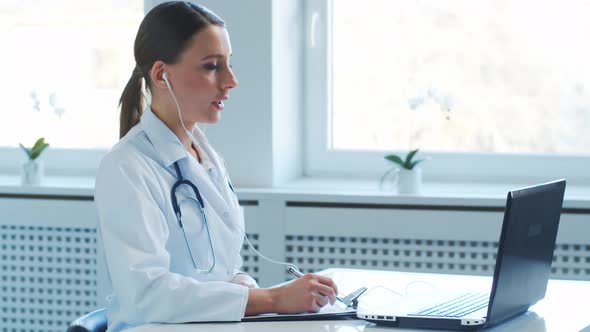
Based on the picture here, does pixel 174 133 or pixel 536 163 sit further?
pixel 536 163

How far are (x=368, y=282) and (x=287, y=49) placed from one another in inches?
52.6

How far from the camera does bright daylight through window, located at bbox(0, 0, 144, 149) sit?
343 centimetres

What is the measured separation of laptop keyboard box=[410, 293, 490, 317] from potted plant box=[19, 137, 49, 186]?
1871 mm

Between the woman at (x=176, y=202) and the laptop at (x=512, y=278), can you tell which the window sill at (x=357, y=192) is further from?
the laptop at (x=512, y=278)

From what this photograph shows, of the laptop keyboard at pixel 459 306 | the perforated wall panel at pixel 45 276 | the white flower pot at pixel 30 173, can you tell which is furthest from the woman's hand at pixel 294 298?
the white flower pot at pixel 30 173

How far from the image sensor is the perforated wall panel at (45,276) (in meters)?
3.15

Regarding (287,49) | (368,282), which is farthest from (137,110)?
(287,49)

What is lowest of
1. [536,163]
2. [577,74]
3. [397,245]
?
[397,245]

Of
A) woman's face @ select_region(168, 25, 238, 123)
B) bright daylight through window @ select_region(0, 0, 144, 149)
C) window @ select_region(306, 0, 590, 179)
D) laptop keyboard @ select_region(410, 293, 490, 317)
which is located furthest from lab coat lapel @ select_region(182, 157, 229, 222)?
bright daylight through window @ select_region(0, 0, 144, 149)

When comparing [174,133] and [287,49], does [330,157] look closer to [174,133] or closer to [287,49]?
[287,49]

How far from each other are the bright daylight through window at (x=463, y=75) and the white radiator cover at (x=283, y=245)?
1.47 feet

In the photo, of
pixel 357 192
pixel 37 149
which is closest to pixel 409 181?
pixel 357 192

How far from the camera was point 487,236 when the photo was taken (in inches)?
111

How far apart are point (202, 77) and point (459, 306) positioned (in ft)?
2.41
